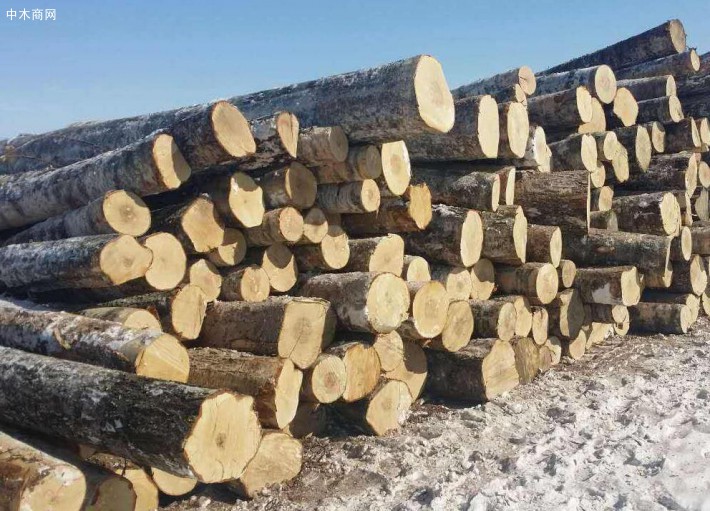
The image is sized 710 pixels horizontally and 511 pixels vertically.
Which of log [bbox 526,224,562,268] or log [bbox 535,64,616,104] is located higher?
log [bbox 535,64,616,104]

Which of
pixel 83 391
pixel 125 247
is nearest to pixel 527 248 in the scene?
pixel 125 247

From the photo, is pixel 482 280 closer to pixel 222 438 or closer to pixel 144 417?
pixel 222 438

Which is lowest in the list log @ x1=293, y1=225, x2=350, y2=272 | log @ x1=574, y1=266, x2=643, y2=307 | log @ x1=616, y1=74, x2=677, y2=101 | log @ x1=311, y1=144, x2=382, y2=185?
log @ x1=574, y1=266, x2=643, y2=307

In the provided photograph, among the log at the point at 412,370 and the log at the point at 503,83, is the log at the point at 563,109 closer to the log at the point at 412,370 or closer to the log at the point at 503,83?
the log at the point at 503,83

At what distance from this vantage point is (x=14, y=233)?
6086mm

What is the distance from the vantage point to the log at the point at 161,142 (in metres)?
4.21

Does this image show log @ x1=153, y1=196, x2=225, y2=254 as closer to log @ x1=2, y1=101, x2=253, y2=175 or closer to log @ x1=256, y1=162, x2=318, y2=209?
log @ x1=2, y1=101, x2=253, y2=175

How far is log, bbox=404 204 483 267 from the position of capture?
5.45m

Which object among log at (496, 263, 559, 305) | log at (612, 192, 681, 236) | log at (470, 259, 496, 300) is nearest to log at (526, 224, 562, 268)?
log at (496, 263, 559, 305)

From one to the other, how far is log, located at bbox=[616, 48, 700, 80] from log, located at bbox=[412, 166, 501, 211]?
237 inches

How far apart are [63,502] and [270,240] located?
99.0 inches

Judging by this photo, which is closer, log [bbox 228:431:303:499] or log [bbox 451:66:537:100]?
log [bbox 228:431:303:499]

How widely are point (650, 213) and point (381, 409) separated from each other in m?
4.41

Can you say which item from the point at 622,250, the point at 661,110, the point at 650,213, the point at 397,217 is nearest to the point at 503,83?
the point at 661,110
